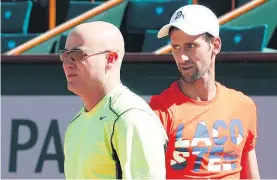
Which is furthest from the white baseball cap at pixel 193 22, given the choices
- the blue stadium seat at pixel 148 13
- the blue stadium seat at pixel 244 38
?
the blue stadium seat at pixel 148 13

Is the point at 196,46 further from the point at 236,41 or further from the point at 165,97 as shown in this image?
the point at 236,41

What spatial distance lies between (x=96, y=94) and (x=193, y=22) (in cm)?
92

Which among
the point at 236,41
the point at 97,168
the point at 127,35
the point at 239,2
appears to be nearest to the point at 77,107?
the point at 236,41

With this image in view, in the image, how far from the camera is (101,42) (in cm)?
256

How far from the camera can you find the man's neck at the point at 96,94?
2.58 meters

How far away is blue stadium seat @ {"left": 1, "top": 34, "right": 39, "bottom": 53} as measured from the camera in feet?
25.3

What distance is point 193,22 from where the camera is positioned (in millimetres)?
3385

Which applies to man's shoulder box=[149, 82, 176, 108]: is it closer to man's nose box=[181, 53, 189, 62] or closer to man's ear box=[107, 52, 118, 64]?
man's nose box=[181, 53, 189, 62]

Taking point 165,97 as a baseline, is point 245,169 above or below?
below

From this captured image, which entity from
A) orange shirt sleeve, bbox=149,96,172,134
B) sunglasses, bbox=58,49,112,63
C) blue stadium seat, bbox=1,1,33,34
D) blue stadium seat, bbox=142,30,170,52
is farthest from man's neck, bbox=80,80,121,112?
blue stadium seat, bbox=1,1,33,34

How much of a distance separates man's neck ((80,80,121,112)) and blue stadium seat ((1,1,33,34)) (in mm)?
5708

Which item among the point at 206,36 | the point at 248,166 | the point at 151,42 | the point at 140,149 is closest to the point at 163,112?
the point at 206,36

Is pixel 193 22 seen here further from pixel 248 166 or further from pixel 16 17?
pixel 16 17

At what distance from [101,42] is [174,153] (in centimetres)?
95
